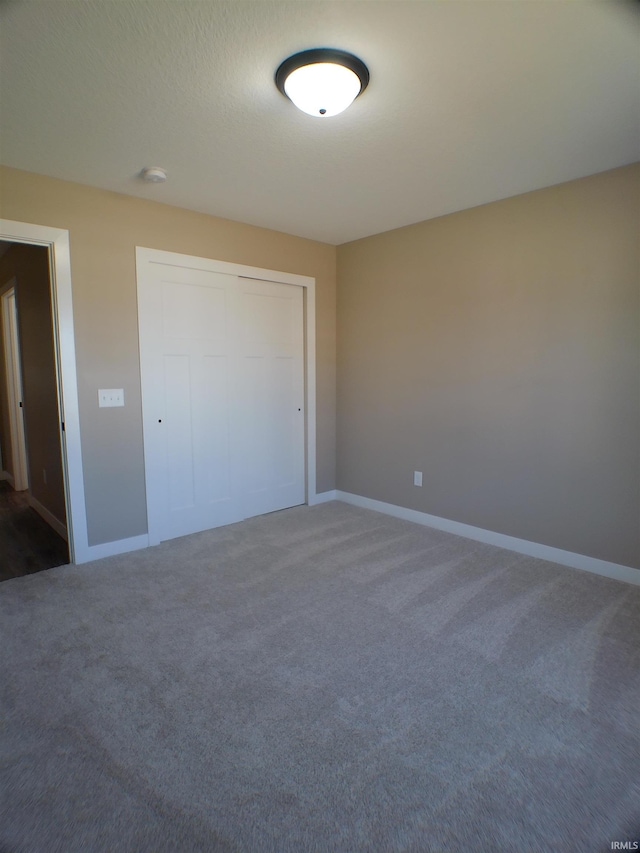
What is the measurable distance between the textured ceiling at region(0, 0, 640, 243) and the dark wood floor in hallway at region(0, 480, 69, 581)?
261 centimetres

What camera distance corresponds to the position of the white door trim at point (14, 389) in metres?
4.62

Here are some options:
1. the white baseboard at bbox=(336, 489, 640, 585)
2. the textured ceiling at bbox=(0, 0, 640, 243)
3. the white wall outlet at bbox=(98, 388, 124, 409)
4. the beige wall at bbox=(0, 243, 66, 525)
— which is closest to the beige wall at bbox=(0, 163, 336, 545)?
the white wall outlet at bbox=(98, 388, 124, 409)

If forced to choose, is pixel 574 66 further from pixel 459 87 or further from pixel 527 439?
pixel 527 439

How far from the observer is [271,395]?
413cm

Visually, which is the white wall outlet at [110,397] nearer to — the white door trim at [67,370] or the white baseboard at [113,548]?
the white door trim at [67,370]

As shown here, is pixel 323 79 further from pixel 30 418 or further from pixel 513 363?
pixel 30 418

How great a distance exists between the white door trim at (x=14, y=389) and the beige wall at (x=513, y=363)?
11.4 feet

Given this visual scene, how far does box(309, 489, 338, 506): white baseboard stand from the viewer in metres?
4.49

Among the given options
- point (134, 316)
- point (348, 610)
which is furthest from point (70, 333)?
point (348, 610)

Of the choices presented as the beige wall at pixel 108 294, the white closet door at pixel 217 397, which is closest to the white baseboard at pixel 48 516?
the beige wall at pixel 108 294

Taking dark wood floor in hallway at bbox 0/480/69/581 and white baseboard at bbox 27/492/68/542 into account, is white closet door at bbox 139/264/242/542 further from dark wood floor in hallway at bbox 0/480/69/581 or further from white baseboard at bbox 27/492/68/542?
white baseboard at bbox 27/492/68/542

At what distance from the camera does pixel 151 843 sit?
4.17 ft

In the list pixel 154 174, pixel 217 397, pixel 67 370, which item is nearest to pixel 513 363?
A: pixel 217 397

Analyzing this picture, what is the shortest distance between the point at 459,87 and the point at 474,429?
2.27m
